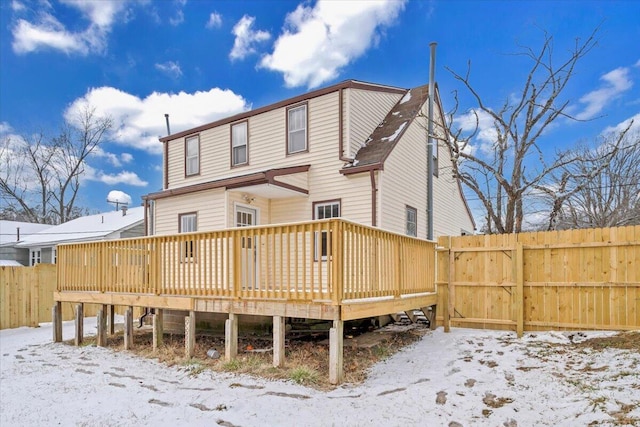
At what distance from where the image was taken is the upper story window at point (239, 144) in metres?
11.7

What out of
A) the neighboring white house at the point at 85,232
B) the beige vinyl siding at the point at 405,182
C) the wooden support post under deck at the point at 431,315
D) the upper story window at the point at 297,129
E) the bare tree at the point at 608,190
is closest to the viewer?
the wooden support post under deck at the point at 431,315

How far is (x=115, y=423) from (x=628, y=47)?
17190 mm

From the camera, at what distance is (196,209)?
10.9 metres

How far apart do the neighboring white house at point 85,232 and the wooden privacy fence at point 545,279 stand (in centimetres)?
1647

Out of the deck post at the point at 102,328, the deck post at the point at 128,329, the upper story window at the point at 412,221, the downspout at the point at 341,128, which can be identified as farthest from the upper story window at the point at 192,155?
the upper story window at the point at 412,221

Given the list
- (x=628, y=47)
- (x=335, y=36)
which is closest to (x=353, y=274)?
(x=335, y=36)

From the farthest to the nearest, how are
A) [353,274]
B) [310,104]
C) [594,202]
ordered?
1. [594,202]
2. [310,104]
3. [353,274]

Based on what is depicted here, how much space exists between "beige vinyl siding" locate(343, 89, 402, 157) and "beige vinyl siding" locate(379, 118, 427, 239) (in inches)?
34.7

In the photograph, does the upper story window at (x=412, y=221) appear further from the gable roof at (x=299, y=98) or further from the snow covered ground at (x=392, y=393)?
the snow covered ground at (x=392, y=393)

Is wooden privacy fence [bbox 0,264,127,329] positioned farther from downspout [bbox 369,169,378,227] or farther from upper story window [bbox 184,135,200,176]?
downspout [bbox 369,169,378,227]

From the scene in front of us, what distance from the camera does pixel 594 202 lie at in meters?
18.5

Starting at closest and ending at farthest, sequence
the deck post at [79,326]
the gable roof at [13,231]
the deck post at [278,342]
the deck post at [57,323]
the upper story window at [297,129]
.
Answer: the deck post at [278,342] → the deck post at [79,326] → the deck post at [57,323] → the upper story window at [297,129] → the gable roof at [13,231]

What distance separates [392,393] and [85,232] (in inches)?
791

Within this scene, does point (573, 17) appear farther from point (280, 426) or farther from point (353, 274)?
point (280, 426)
